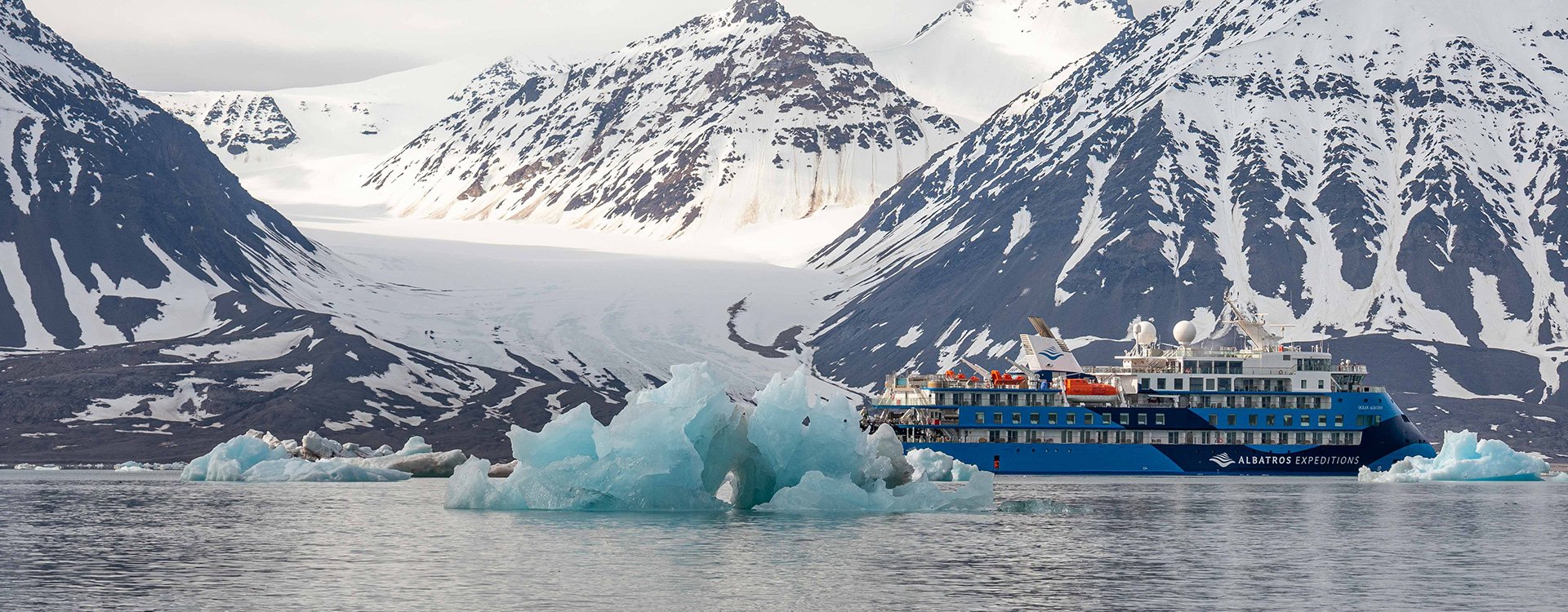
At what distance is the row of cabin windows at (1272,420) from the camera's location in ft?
475

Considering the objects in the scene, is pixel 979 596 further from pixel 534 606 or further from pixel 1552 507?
pixel 1552 507

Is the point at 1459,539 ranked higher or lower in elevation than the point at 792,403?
lower

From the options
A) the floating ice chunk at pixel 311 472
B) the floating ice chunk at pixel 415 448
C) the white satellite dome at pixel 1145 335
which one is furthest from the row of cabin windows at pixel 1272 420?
the floating ice chunk at pixel 311 472

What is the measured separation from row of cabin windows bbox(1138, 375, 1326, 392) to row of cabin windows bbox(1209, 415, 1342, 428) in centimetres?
215

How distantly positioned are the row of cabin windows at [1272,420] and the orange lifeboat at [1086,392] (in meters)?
8.29

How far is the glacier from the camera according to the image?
7406cm

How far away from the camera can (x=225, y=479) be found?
133250mm

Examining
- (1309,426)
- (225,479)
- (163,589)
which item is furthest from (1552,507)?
(225,479)

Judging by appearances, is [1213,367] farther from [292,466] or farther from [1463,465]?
[292,466]

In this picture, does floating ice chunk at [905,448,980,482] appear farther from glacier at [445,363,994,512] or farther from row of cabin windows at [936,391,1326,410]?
glacier at [445,363,994,512]

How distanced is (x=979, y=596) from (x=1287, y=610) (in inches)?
338

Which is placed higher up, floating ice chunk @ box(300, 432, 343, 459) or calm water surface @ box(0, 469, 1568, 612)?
floating ice chunk @ box(300, 432, 343, 459)

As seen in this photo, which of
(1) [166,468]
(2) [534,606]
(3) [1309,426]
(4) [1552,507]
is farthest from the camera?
(1) [166,468]

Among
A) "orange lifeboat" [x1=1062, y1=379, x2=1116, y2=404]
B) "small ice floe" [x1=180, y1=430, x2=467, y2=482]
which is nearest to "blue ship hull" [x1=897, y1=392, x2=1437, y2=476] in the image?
"orange lifeboat" [x1=1062, y1=379, x2=1116, y2=404]
